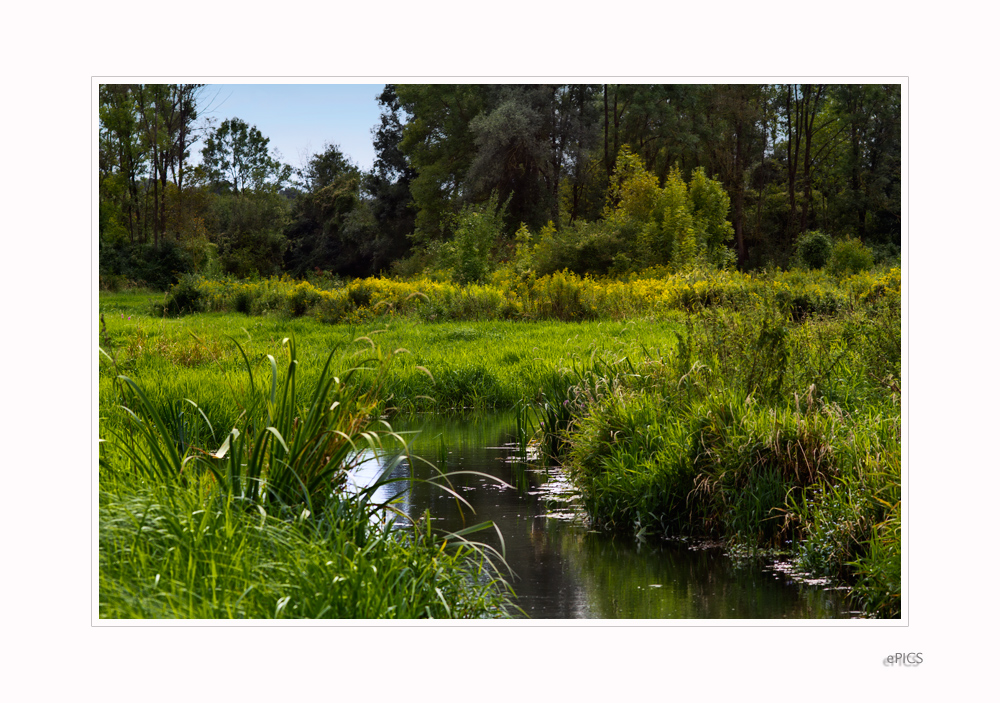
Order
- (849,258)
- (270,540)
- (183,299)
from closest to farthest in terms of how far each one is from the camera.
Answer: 1. (270,540)
2. (849,258)
3. (183,299)

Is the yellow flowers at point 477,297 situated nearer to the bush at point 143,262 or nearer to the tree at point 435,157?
the tree at point 435,157

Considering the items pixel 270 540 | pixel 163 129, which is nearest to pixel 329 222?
pixel 163 129

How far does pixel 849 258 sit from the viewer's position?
768 cm

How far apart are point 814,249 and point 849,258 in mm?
492

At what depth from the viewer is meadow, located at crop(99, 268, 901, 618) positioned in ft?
10.3

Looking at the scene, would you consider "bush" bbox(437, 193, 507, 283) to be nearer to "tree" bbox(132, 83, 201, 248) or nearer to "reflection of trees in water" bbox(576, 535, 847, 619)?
"tree" bbox(132, 83, 201, 248)

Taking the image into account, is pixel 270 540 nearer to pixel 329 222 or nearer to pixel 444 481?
pixel 444 481

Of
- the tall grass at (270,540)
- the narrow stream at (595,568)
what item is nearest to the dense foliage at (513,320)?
the tall grass at (270,540)

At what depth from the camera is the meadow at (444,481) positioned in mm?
3131

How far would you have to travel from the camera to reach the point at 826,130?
618 cm

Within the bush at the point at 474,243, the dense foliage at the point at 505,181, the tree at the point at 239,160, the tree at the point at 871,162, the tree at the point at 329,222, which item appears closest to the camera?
the tree at the point at 871,162
